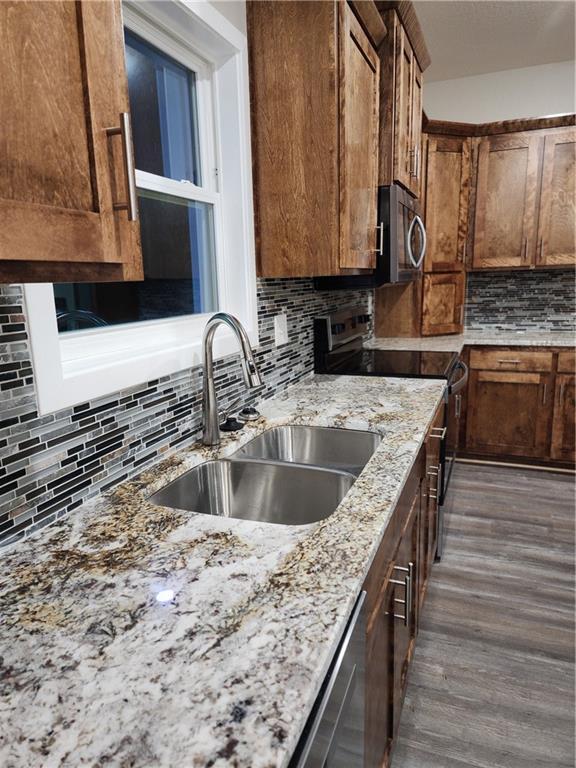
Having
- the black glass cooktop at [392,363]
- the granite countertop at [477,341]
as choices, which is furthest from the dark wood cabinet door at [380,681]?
the granite countertop at [477,341]

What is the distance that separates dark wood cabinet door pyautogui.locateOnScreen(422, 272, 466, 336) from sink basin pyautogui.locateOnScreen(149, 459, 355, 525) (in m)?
2.45

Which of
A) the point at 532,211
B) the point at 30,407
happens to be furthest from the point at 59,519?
the point at 532,211

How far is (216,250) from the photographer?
1.81m

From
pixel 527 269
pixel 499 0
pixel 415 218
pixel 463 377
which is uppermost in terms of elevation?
pixel 499 0

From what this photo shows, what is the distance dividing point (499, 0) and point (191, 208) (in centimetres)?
220

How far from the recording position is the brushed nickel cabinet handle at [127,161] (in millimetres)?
642

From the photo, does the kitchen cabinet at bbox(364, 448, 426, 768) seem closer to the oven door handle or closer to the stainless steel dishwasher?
the stainless steel dishwasher

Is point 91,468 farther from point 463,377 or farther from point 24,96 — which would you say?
point 463,377

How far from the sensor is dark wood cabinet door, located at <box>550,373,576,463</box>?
10.8 feet

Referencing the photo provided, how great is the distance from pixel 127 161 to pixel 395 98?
6.25ft

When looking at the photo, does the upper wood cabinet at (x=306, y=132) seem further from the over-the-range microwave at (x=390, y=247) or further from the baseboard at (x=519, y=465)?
the baseboard at (x=519, y=465)

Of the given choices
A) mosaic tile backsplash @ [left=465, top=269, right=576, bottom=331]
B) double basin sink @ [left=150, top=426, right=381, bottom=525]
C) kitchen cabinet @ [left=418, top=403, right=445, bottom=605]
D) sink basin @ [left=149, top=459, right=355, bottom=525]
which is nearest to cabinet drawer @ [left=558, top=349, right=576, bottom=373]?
mosaic tile backsplash @ [left=465, top=269, right=576, bottom=331]

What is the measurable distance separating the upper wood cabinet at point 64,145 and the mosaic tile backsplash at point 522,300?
3643mm

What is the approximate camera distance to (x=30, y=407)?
3.14 feet
